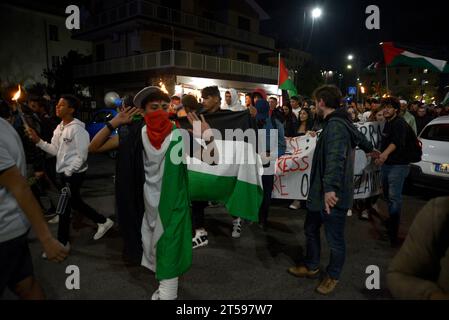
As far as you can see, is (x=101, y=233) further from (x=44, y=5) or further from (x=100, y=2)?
(x=44, y=5)

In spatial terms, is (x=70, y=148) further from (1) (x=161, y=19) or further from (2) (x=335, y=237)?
(1) (x=161, y=19)

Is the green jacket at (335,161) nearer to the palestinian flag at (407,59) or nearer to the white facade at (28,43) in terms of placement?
the palestinian flag at (407,59)

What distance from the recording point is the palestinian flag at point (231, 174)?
493 cm

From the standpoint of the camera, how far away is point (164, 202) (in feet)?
10.2

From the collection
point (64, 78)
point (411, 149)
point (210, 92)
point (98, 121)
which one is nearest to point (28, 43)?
point (64, 78)

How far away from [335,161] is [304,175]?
3.01m

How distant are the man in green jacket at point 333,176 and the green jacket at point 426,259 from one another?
6.52ft

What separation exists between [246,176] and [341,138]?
6.07ft

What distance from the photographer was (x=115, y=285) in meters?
3.88

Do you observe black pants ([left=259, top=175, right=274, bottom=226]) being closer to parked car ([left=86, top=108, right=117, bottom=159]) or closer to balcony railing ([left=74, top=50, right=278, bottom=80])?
parked car ([left=86, top=108, right=117, bottom=159])
